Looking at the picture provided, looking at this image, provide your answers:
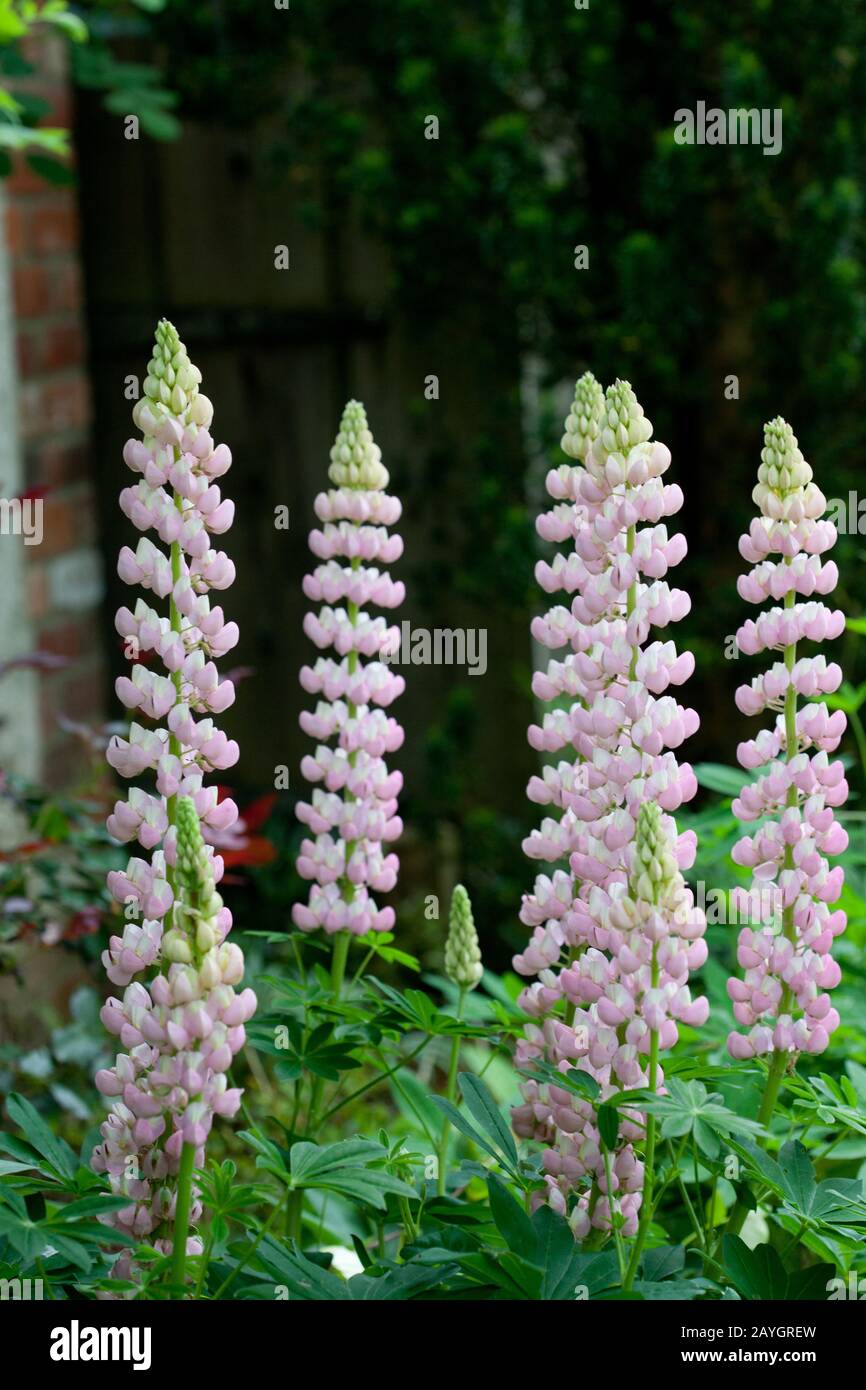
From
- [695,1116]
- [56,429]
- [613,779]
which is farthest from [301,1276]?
A: [56,429]

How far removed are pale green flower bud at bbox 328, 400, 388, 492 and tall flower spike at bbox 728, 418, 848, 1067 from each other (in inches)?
13.1

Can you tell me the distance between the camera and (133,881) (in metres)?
1.12

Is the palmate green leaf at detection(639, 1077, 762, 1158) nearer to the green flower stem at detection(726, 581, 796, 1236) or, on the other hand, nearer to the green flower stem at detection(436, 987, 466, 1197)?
the green flower stem at detection(726, 581, 796, 1236)

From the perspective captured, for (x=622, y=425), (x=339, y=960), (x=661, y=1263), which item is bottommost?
(x=661, y=1263)

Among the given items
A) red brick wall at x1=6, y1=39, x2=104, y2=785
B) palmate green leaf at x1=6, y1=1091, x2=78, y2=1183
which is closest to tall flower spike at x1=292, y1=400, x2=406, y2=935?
palmate green leaf at x1=6, y1=1091, x2=78, y2=1183

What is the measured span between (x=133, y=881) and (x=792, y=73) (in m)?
2.67

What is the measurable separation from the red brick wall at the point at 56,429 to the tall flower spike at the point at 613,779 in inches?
79.9

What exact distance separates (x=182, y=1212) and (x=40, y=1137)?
16 cm

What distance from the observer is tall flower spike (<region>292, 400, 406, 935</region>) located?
1349 mm

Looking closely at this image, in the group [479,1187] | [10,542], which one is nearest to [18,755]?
[10,542]

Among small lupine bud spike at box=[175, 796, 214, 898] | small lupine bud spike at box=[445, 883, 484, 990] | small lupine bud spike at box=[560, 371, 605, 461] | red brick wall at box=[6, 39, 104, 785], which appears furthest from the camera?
red brick wall at box=[6, 39, 104, 785]

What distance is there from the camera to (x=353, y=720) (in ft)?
4.44

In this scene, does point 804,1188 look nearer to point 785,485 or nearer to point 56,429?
point 785,485

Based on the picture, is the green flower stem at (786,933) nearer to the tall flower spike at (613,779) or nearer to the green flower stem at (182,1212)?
the tall flower spike at (613,779)
